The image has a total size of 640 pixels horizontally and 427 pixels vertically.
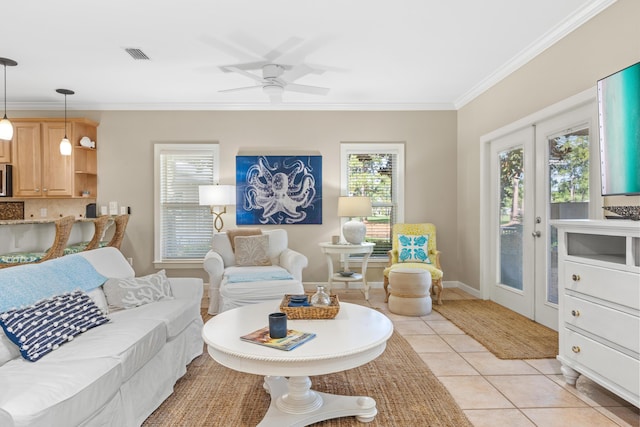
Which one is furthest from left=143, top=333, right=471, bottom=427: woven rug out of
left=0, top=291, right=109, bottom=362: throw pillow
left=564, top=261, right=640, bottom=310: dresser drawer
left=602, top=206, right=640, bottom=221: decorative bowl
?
left=602, top=206, right=640, bottom=221: decorative bowl

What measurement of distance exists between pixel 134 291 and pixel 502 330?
319cm

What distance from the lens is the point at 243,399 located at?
7.62ft

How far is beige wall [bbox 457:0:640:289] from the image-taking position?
2.71 metres

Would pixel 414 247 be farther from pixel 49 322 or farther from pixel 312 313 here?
pixel 49 322

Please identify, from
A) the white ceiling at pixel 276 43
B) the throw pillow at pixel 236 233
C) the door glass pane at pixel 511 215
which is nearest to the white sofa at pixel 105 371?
the throw pillow at pixel 236 233

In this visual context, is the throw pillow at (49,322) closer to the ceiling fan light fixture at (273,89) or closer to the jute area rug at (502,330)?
the ceiling fan light fixture at (273,89)

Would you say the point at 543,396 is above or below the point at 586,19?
below

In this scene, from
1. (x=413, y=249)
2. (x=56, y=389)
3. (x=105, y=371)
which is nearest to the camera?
(x=56, y=389)

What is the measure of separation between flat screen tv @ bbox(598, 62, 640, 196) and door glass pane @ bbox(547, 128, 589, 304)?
25.0 inches

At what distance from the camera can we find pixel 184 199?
553cm

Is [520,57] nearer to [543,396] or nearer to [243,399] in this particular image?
[543,396]

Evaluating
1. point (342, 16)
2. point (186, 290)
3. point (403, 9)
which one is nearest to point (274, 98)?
point (342, 16)

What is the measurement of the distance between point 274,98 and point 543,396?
11.3 ft

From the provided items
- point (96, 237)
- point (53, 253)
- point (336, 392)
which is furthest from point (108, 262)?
point (336, 392)
